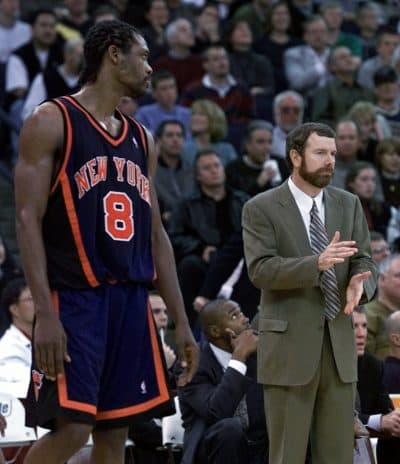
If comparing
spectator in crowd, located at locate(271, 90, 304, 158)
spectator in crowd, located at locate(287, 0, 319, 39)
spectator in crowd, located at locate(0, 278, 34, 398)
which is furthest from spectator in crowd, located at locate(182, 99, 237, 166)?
spectator in crowd, located at locate(287, 0, 319, 39)

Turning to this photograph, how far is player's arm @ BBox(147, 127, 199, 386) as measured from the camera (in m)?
4.74

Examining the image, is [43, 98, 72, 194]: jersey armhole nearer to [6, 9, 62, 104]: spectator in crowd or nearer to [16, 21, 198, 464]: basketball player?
[16, 21, 198, 464]: basketball player

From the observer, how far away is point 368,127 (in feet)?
39.1

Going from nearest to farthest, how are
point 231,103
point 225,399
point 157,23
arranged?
point 225,399 → point 231,103 → point 157,23

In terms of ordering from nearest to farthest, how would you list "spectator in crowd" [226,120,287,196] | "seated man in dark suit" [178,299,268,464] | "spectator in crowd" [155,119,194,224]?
1. "seated man in dark suit" [178,299,268,464]
2. "spectator in crowd" [226,120,287,196]
3. "spectator in crowd" [155,119,194,224]

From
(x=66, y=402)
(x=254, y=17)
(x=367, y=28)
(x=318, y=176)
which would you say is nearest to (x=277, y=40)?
(x=254, y=17)

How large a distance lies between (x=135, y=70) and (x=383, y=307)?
414 centimetres

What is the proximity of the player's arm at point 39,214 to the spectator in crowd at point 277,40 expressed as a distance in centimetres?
980

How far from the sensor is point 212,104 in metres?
11.5

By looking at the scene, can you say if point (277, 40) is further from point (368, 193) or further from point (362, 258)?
point (362, 258)

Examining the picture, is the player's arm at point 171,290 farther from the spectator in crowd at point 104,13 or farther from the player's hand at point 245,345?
the spectator in crowd at point 104,13

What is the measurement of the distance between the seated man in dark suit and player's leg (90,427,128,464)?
6.39 ft

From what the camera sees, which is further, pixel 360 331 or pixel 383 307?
pixel 383 307

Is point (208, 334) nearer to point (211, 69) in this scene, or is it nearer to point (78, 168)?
point (78, 168)
